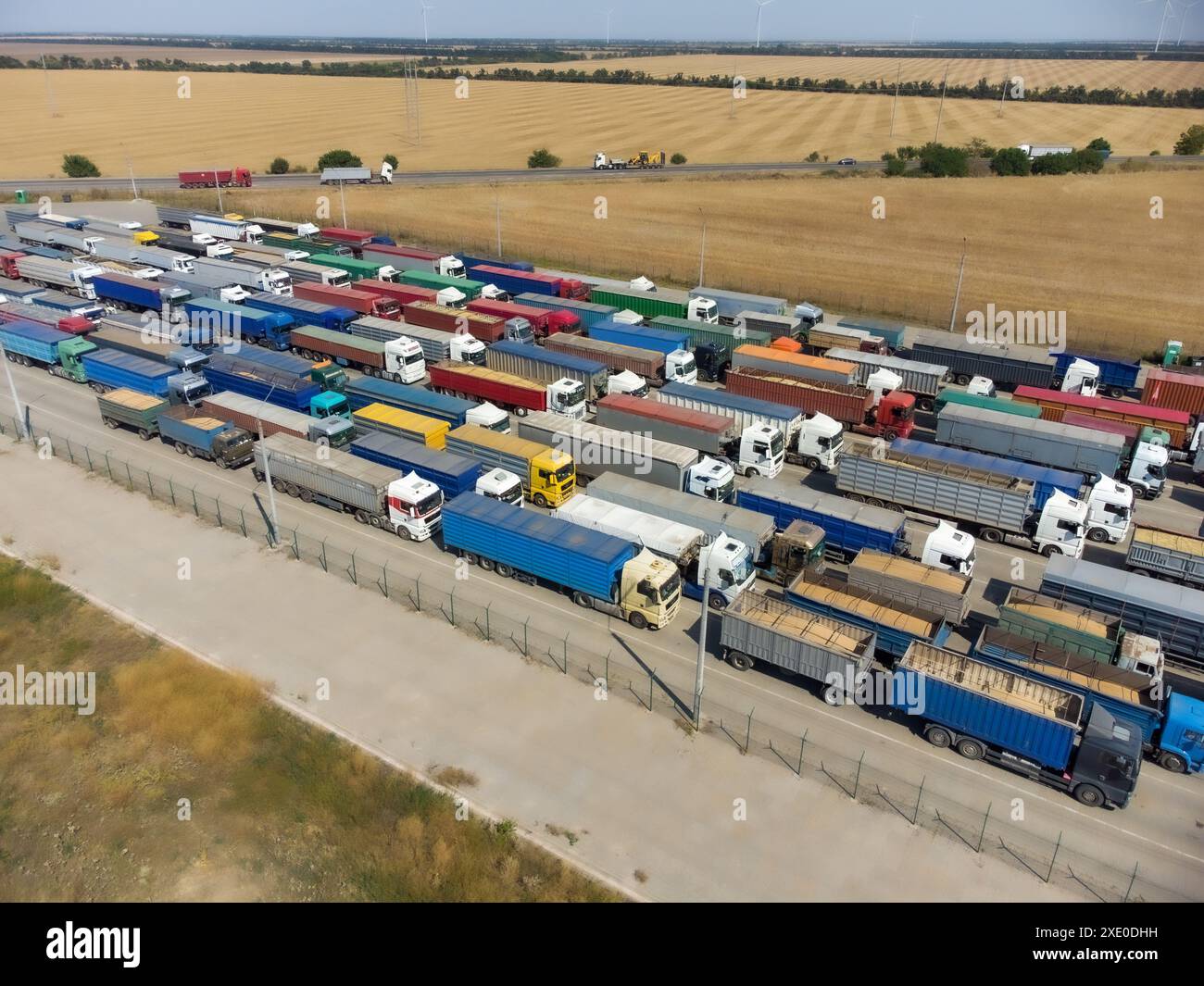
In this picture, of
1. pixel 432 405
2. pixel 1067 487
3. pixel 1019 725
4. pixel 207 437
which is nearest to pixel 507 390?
pixel 432 405

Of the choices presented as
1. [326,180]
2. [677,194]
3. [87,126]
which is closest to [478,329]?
[677,194]

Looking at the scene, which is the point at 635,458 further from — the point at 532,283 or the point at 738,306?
the point at 532,283

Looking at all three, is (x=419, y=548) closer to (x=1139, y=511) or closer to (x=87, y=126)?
(x=1139, y=511)

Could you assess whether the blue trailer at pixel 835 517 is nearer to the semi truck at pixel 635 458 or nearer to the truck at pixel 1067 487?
the semi truck at pixel 635 458

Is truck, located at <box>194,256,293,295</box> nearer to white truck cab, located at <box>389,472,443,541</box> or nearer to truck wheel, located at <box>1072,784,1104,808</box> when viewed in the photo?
white truck cab, located at <box>389,472,443,541</box>

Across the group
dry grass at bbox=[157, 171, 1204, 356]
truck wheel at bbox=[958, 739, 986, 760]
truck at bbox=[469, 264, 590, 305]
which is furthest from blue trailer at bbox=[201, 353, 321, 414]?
dry grass at bbox=[157, 171, 1204, 356]
